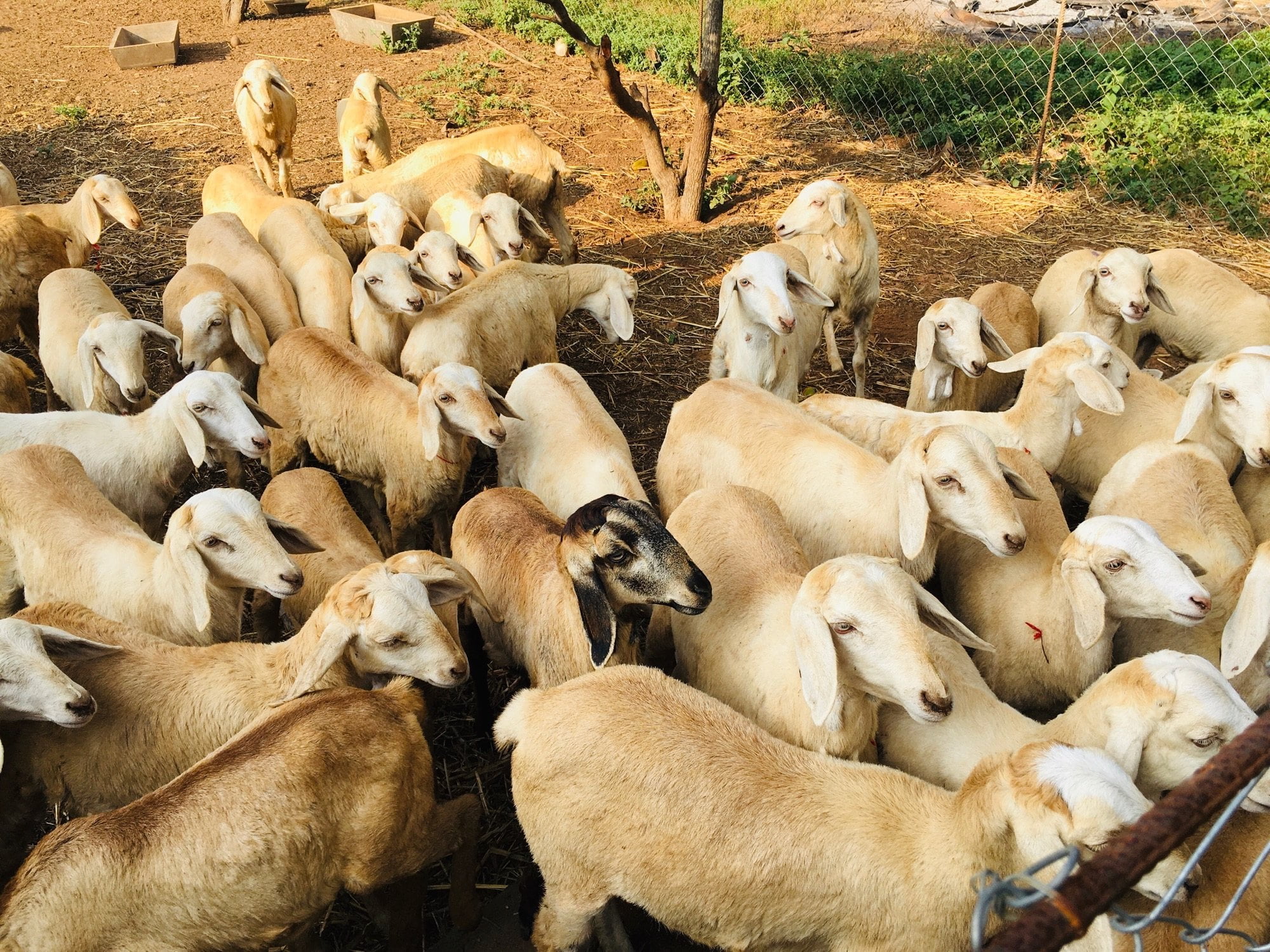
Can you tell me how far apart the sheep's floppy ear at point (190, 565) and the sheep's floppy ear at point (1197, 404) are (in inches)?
173

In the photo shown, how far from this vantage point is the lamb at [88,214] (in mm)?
7789

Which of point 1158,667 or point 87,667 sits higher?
point 1158,667

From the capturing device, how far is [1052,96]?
1067 centimetres

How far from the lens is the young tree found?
8.27 meters

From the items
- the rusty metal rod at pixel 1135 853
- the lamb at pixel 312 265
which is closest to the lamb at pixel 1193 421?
the rusty metal rod at pixel 1135 853

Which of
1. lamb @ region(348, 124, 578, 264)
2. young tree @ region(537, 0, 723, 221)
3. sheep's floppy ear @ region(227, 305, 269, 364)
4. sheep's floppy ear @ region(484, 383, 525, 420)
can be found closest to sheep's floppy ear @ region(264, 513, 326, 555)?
sheep's floppy ear @ region(484, 383, 525, 420)

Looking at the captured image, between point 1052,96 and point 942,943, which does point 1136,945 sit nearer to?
point 942,943

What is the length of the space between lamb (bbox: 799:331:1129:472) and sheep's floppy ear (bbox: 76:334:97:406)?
13.9ft

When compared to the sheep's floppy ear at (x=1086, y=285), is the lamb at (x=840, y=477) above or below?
below

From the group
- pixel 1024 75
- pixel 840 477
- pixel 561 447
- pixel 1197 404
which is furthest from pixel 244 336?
pixel 1024 75

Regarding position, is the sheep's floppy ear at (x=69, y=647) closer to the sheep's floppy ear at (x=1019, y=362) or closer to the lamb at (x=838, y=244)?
the sheep's floppy ear at (x=1019, y=362)

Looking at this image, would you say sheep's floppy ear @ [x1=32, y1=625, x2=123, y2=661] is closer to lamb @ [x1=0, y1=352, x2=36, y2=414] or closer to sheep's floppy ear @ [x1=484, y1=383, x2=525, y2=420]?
sheep's floppy ear @ [x1=484, y1=383, x2=525, y2=420]

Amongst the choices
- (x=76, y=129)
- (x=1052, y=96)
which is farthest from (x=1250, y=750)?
(x=76, y=129)

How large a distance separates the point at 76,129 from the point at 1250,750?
12946 millimetres
